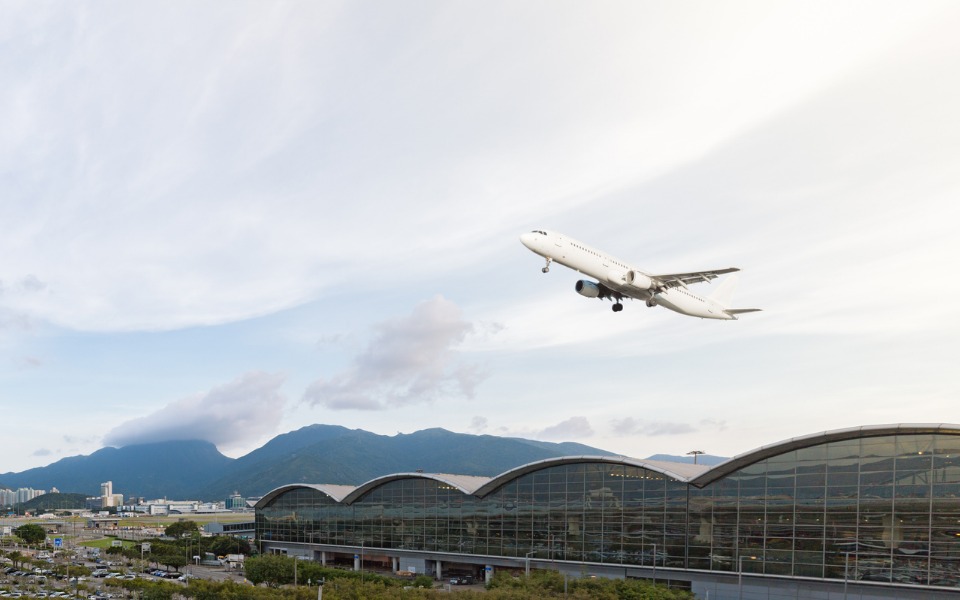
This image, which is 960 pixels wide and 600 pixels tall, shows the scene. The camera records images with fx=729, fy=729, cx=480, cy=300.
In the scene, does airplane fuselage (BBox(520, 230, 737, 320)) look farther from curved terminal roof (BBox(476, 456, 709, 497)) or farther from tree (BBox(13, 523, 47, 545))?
tree (BBox(13, 523, 47, 545))

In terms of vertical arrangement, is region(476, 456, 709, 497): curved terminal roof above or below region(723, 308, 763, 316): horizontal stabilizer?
below

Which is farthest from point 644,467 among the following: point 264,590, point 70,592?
point 70,592

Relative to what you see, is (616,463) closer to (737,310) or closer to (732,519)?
(732,519)

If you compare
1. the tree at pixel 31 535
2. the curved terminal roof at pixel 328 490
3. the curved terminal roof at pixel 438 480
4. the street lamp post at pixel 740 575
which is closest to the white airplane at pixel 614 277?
the street lamp post at pixel 740 575

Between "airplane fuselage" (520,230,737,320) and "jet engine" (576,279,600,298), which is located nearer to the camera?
"airplane fuselage" (520,230,737,320)

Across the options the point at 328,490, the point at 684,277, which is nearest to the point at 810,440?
the point at 684,277

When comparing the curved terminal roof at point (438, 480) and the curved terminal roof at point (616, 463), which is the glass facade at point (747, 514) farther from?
the curved terminal roof at point (438, 480)

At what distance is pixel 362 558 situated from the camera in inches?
4176

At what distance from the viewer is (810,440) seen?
64688 mm

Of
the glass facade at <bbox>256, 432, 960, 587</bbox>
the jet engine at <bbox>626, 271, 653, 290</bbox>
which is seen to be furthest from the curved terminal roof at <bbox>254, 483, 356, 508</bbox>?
the jet engine at <bbox>626, 271, 653, 290</bbox>

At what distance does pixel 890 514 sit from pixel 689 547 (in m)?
18.7

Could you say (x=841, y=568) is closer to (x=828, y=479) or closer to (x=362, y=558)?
(x=828, y=479)

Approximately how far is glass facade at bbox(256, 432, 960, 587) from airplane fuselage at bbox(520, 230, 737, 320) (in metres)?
18.0

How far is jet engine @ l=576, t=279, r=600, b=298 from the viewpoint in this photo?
232 ft
